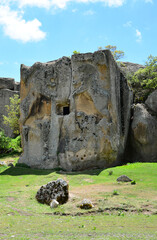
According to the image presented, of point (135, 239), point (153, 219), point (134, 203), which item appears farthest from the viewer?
point (134, 203)

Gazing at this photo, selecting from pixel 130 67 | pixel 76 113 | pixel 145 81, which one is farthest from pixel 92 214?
pixel 130 67

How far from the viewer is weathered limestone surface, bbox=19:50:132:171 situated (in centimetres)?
1661

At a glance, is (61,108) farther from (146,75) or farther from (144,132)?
(146,75)

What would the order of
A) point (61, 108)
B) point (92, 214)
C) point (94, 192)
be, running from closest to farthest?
1. point (92, 214)
2. point (94, 192)
3. point (61, 108)

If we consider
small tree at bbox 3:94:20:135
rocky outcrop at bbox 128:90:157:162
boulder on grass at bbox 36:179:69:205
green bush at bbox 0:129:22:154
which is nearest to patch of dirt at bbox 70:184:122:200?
boulder on grass at bbox 36:179:69:205

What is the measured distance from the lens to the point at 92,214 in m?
7.64

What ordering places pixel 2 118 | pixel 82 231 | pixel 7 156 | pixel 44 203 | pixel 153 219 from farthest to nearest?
pixel 2 118 → pixel 7 156 → pixel 44 203 → pixel 153 219 → pixel 82 231

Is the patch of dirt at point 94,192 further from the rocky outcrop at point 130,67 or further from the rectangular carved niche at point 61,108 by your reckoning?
the rocky outcrop at point 130,67

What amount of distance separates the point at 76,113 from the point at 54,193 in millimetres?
8853

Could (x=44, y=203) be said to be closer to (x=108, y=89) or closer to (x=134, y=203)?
(x=134, y=203)

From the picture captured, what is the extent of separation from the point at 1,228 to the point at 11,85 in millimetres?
28801

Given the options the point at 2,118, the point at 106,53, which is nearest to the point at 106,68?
the point at 106,53

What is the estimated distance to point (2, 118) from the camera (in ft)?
104

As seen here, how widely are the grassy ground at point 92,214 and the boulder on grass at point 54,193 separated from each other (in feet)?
0.85
